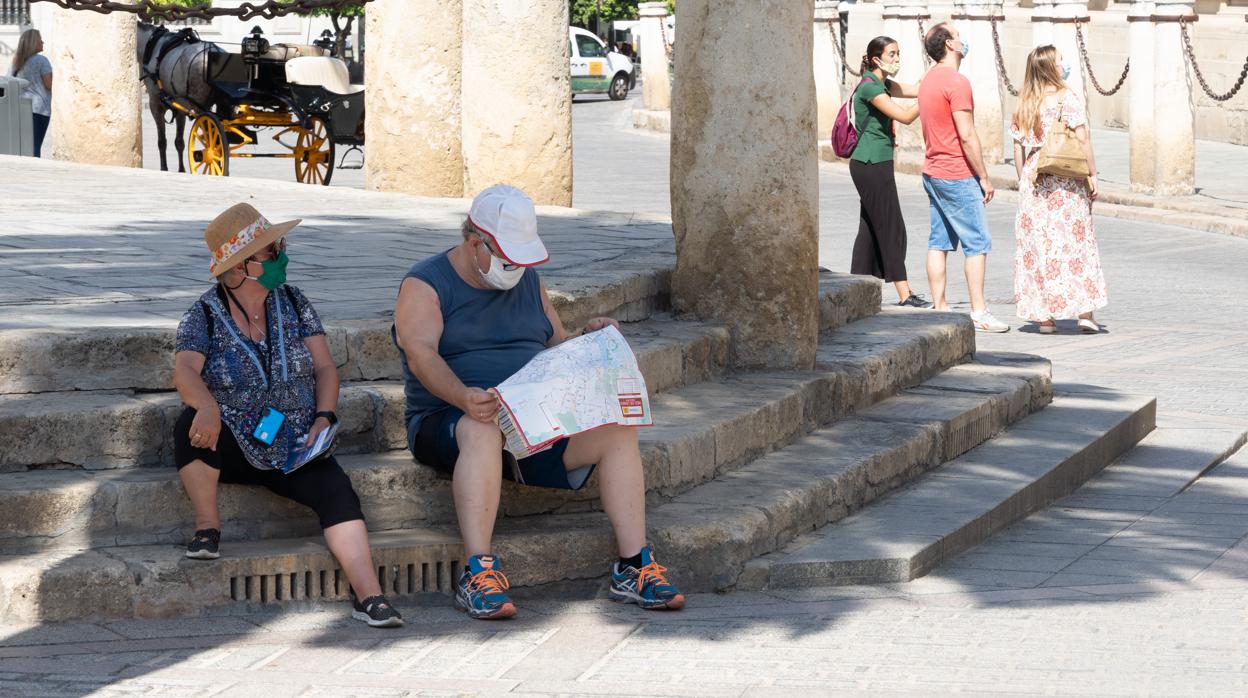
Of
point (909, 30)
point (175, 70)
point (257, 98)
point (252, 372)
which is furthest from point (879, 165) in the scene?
point (909, 30)

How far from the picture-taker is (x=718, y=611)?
5297 mm

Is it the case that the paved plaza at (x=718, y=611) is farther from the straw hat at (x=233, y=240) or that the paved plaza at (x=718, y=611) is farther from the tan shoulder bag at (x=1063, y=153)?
the tan shoulder bag at (x=1063, y=153)

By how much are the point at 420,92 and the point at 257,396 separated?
6.53m

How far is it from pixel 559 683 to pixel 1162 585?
207 cm

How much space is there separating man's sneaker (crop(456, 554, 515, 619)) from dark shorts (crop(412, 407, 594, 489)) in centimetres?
33

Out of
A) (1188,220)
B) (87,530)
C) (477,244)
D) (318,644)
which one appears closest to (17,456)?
(87,530)

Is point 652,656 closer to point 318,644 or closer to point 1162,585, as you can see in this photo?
point 318,644

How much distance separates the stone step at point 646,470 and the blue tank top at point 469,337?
216mm

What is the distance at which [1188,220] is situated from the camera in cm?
1603

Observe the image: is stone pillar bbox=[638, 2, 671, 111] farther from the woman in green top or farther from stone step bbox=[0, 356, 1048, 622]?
stone step bbox=[0, 356, 1048, 622]

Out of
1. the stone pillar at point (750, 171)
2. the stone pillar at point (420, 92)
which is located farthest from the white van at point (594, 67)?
the stone pillar at point (750, 171)

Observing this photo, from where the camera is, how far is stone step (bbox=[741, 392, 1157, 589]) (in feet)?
18.3

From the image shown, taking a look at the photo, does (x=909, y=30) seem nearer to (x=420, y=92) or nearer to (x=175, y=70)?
(x=175, y=70)

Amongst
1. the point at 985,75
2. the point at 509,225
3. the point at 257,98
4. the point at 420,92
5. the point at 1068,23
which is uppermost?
the point at 1068,23
